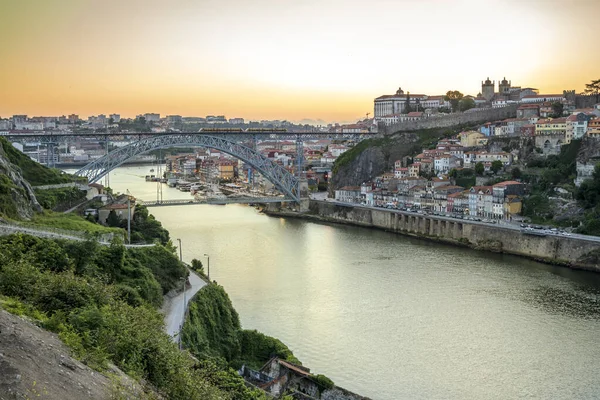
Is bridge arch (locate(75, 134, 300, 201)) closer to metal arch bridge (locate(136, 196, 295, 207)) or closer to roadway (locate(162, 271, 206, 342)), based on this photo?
metal arch bridge (locate(136, 196, 295, 207))

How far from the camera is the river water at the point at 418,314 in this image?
6910mm

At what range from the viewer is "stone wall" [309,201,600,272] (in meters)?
12.6

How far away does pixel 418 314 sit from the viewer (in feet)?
30.0

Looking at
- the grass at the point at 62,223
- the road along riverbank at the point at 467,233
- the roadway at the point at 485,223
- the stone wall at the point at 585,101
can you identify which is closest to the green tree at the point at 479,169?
the roadway at the point at 485,223

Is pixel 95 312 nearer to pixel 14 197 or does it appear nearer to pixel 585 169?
pixel 14 197

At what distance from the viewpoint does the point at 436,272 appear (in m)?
11.9

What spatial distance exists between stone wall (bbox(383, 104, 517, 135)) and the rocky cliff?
1873cm

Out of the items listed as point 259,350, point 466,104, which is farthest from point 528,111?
point 259,350

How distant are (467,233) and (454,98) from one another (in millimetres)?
19202

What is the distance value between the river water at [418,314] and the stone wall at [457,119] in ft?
35.9

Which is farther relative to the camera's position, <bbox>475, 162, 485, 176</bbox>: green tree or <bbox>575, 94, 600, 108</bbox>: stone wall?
<bbox>575, 94, 600, 108</bbox>: stone wall

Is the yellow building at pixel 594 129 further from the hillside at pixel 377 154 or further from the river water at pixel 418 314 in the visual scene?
the hillside at pixel 377 154

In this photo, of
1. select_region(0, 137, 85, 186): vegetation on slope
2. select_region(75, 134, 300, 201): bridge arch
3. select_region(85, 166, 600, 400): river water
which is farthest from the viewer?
select_region(75, 134, 300, 201): bridge arch

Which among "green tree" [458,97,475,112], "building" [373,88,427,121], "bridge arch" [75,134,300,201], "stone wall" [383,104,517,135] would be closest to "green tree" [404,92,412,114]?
"building" [373,88,427,121]
